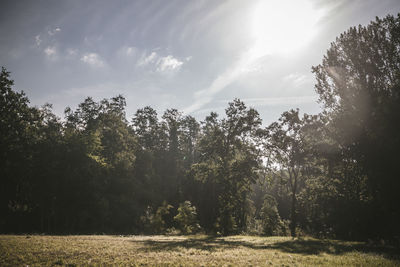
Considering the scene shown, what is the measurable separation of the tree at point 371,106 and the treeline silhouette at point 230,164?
0.09 metres

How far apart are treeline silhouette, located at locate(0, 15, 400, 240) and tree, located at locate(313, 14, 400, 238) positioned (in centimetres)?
9

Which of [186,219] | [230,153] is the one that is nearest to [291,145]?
[230,153]

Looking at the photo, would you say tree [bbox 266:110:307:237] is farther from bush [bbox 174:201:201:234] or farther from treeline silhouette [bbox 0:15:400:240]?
bush [bbox 174:201:201:234]

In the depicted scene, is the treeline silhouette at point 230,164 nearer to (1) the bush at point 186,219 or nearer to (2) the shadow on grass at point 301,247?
(1) the bush at point 186,219

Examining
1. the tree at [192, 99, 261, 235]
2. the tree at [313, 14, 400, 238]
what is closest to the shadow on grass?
the tree at [313, 14, 400, 238]

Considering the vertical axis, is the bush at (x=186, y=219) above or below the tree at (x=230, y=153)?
below

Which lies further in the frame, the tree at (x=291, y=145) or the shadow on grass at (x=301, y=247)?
the tree at (x=291, y=145)

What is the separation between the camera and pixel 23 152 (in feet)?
105

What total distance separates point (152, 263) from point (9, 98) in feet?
125

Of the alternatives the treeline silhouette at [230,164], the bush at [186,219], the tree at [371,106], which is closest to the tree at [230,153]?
the treeline silhouette at [230,164]

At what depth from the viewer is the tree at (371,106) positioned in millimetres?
16578

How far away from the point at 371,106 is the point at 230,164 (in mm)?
17787

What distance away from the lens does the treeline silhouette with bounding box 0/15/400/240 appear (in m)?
18.8

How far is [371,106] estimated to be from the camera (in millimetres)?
18469
